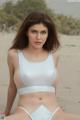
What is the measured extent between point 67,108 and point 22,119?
130 centimetres

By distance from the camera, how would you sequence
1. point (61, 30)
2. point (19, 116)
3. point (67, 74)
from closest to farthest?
point (19, 116)
point (67, 74)
point (61, 30)

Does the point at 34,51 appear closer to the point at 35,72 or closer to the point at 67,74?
the point at 35,72

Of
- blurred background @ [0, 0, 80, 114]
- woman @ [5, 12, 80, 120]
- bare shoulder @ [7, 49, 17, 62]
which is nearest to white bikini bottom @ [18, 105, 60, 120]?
woman @ [5, 12, 80, 120]

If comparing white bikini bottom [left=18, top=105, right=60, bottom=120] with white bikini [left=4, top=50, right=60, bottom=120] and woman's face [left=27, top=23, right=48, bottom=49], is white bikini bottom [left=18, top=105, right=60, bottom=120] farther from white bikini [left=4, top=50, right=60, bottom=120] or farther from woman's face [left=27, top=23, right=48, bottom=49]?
woman's face [left=27, top=23, right=48, bottom=49]

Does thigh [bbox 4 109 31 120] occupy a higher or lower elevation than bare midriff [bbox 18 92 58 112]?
lower

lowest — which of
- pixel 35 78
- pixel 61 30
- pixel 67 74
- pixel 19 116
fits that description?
pixel 67 74

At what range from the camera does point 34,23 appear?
1699mm

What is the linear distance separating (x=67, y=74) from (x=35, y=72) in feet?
6.92

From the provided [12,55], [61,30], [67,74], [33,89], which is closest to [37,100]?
[33,89]

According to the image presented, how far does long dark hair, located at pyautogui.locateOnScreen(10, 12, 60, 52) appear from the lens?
1.70 metres

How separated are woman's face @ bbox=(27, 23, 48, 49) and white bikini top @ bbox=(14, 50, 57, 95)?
0.09 meters

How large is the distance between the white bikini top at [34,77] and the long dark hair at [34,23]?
104mm

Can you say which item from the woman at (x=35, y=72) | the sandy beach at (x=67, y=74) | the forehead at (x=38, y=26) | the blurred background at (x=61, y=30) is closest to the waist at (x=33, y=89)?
the woman at (x=35, y=72)

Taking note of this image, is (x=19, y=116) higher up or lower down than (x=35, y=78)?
lower down
